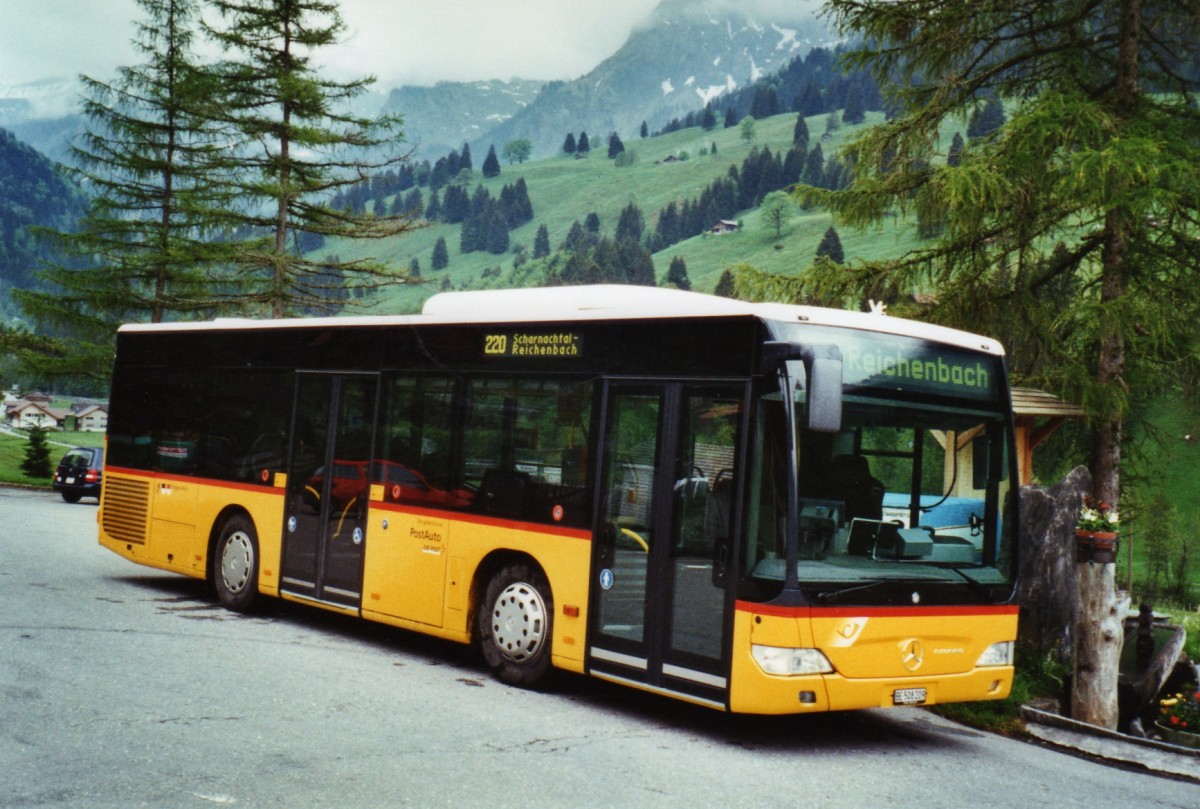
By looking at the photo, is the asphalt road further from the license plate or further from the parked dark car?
the parked dark car

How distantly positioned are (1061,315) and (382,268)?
19974 mm

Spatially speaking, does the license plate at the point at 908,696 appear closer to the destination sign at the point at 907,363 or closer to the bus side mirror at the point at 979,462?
the bus side mirror at the point at 979,462

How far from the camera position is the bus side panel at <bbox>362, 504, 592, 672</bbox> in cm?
838

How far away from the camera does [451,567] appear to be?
945cm

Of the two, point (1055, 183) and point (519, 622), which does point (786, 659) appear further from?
point (1055, 183)

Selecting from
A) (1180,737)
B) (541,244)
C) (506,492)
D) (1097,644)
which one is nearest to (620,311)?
(506,492)

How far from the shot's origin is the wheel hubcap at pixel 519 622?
8758 mm

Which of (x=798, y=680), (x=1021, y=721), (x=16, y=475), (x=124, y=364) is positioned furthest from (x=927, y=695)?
(x=16, y=475)

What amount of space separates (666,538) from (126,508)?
8199 mm

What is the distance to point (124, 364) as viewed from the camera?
13875 millimetres

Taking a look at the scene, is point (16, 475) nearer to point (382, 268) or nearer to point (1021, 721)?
point (382, 268)

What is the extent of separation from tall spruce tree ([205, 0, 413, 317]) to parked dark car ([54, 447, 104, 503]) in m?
6.88

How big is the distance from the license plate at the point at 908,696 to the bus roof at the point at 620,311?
2.29 m

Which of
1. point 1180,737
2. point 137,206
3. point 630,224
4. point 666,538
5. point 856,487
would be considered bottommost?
point 1180,737
